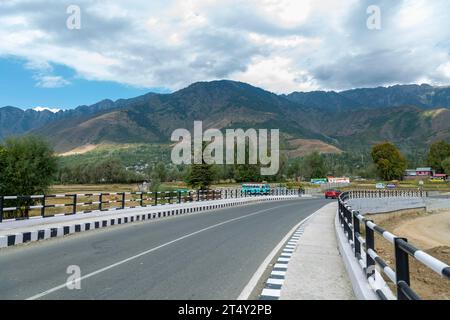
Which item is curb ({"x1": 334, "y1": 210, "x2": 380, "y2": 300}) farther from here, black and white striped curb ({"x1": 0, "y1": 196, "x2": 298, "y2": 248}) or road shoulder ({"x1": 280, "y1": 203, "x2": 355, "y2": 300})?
black and white striped curb ({"x1": 0, "y1": 196, "x2": 298, "y2": 248})

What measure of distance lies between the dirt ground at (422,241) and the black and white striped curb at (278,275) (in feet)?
10.6

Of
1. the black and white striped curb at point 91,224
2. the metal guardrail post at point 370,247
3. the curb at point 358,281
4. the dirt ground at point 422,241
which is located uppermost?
the metal guardrail post at point 370,247

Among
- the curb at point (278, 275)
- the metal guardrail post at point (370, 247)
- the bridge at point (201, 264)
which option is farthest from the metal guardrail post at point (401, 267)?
the curb at point (278, 275)

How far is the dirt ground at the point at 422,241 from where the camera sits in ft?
39.5

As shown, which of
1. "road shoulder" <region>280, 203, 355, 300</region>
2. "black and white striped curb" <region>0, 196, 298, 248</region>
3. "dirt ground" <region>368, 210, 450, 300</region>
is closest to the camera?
"road shoulder" <region>280, 203, 355, 300</region>

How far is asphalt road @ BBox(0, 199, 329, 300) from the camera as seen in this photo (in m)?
7.09

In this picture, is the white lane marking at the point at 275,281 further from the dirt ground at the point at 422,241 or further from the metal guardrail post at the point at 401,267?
the dirt ground at the point at 422,241

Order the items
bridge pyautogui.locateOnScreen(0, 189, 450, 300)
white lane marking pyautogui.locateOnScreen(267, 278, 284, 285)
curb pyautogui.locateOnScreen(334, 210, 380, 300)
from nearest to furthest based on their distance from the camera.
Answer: curb pyautogui.locateOnScreen(334, 210, 380, 300)
bridge pyautogui.locateOnScreen(0, 189, 450, 300)
white lane marking pyautogui.locateOnScreen(267, 278, 284, 285)

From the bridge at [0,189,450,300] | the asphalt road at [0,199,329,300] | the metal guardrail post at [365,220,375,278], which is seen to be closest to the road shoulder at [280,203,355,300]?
the bridge at [0,189,450,300]

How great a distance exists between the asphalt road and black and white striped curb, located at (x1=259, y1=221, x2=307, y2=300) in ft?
1.44

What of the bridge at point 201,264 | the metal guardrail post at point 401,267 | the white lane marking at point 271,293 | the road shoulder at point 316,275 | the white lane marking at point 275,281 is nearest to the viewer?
the metal guardrail post at point 401,267

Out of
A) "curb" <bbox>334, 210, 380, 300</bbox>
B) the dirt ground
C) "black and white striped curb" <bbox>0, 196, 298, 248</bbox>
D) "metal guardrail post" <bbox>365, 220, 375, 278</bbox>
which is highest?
"metal guardrail post" <bbox>365, 220, 375, 278</bbox>

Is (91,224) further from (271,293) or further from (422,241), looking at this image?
(422,241)

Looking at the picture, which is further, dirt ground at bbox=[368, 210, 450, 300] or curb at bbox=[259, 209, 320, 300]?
dirt ground at bbox=[368, 210, 450, 300]
